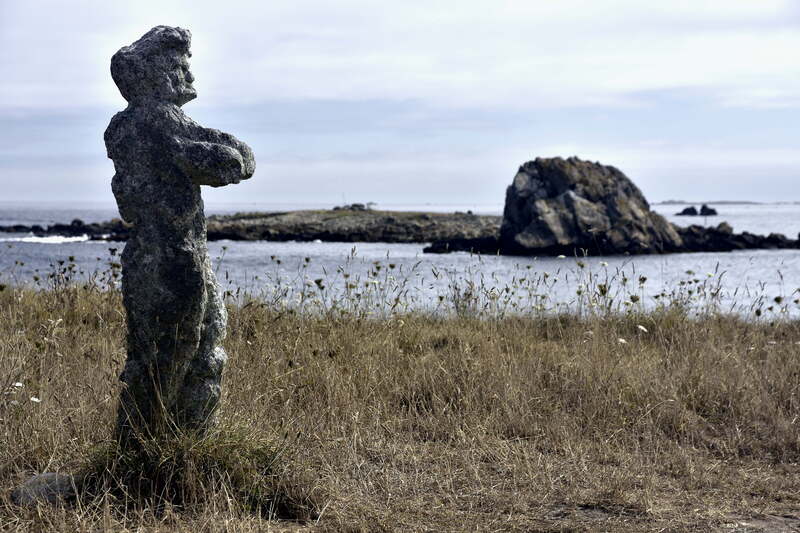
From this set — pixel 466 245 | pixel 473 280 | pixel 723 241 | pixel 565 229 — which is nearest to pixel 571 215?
pixel 565 229

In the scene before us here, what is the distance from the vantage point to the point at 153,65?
4.10 meters

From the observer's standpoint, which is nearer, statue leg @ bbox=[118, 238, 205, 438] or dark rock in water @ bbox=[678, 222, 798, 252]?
statue leg @ bbox=[118, 238, 205, 438]

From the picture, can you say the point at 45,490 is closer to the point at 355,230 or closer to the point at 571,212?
the point at 571,212

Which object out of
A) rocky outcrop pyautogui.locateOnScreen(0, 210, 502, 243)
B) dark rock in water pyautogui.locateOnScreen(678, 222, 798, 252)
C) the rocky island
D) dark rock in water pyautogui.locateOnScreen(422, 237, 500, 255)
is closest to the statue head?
dark rock in water pyautogui.locateOnScreen(422, 237, 500, 255)

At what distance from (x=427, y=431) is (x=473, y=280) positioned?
18.2 feet

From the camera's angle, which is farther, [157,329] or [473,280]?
[473,280]

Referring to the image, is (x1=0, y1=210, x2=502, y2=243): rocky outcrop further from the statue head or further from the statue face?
the statue head

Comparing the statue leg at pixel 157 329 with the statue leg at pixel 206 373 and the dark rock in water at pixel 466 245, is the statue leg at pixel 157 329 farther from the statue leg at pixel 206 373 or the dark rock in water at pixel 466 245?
the dark rock in water at pixel 466 245

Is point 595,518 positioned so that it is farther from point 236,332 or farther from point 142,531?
point 236,332

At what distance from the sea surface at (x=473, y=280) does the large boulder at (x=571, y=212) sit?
6.27ft

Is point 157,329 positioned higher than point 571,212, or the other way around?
point 571,212

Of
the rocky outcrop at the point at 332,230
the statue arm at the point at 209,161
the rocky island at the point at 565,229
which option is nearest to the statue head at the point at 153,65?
the statue arm at the point at 209,161

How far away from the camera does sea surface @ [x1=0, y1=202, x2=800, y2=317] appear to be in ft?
28.7

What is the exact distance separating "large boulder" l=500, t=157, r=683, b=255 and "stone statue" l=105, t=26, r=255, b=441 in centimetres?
3828
